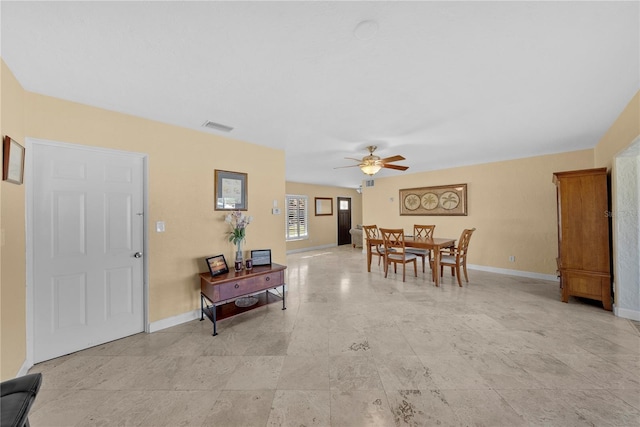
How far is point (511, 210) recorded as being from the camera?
4.64 meters

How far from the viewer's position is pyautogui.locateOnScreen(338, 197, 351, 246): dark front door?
29.1 ft

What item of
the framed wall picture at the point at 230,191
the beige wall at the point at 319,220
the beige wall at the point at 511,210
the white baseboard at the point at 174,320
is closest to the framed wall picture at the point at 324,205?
the beige wall at the point at 319,220

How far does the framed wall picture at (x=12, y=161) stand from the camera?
5.17 ft

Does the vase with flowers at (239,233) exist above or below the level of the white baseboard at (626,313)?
above

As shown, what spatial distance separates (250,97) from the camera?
2.14 metres

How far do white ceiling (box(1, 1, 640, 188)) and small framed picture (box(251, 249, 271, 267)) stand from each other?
1588 millimetres

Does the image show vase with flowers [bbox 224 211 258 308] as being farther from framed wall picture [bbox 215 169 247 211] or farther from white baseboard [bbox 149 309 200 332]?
white baseboard [bbox 149 309 200 332]

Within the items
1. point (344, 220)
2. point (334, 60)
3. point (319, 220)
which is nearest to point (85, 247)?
point (334, 60)

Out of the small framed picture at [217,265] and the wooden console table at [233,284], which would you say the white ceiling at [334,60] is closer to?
the small framed picture at [217,265]

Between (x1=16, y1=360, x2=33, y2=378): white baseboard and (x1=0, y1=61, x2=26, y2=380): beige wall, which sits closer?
(x1=0, y1=61, x2=26, y2=380): beige wall

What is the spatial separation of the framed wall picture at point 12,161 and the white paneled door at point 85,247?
227mm

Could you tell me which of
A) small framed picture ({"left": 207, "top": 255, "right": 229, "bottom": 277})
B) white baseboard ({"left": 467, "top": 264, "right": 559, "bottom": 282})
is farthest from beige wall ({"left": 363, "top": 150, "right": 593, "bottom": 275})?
small framed picture ({"left": 207, "top": 255, "right": 229, "bottom": 277})

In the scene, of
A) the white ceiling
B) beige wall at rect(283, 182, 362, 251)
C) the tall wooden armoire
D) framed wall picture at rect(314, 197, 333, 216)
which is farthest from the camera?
framed wall picture at rect(314, 197, 333, 216)

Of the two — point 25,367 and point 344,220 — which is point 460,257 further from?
point 25,367
